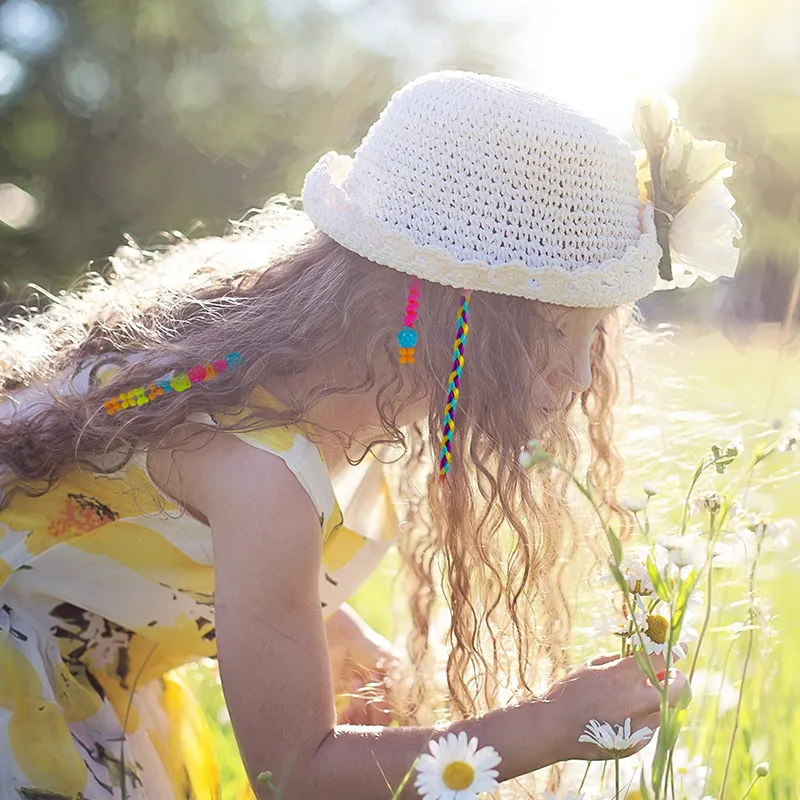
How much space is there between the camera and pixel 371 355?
1258 mm

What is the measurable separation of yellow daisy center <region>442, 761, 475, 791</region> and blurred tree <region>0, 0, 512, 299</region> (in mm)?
5046

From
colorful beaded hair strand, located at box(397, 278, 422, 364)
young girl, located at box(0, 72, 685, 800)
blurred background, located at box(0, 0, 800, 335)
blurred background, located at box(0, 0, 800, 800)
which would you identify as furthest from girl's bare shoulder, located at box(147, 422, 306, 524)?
blurred background, located at box(0, 0, 800, 335)

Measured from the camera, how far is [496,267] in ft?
3.84

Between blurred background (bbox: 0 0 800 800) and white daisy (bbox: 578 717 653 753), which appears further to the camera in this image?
blurred background (bbox: 0 0 800 800)

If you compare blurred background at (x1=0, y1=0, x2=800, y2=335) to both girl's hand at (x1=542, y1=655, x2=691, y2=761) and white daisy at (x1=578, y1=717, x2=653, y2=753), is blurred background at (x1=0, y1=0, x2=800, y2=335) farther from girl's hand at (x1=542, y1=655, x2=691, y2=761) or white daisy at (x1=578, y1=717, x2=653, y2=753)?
white daisy at (x1=578, y1=717, x2=653, y2=753)

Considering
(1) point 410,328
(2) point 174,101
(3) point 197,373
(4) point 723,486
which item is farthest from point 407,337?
(2) point 174,101

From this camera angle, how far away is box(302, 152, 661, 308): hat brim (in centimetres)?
118

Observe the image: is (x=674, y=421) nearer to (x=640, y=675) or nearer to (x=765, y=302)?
(x=765, y=302)

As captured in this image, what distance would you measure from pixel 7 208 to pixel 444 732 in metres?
5.08

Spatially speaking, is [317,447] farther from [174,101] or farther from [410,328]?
[174,101]

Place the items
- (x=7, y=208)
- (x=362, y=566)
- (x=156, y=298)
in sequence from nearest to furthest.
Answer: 1. (x=156, y=298)
2. (x=362, y=566)
3. (x=7, y=208)

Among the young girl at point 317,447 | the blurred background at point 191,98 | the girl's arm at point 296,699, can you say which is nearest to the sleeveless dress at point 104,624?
the young girl at point 317,447

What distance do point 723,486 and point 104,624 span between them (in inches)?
40.5

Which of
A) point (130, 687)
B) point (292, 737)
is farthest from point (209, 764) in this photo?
point (292, 737)
